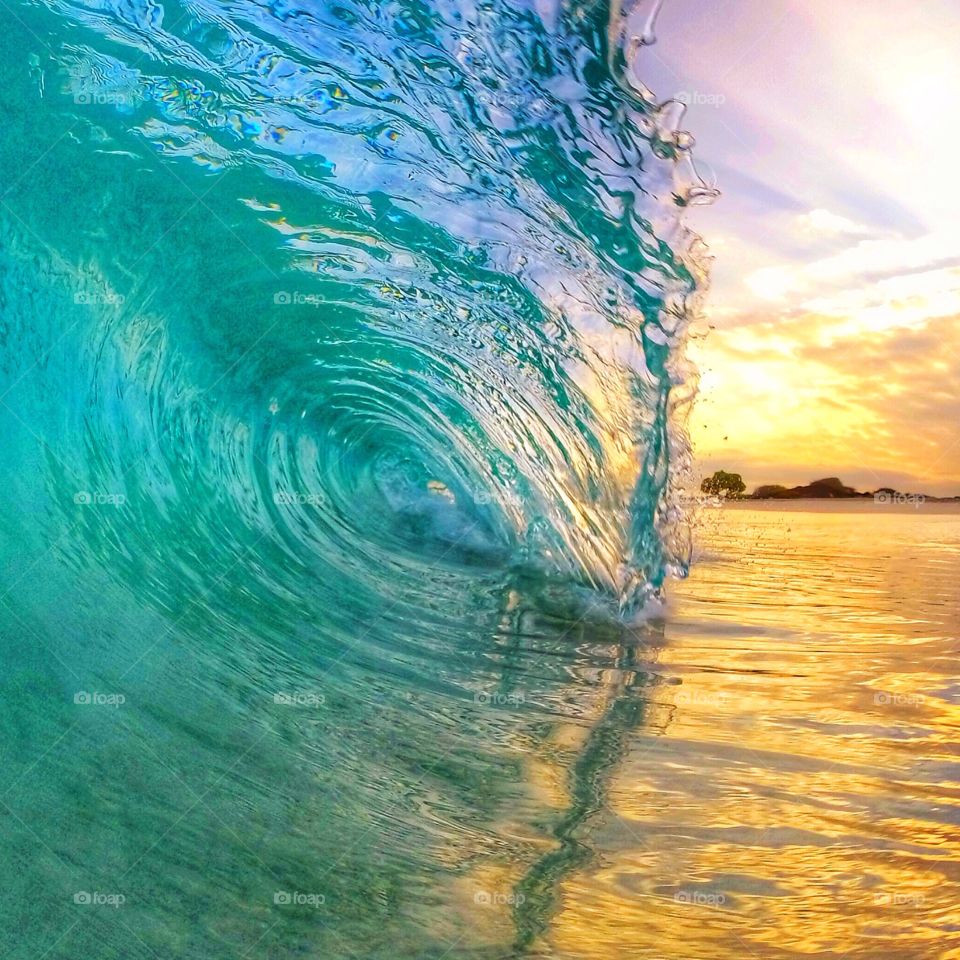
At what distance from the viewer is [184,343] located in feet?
19.4

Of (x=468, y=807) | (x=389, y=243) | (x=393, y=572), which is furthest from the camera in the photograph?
(x=393, y=572)

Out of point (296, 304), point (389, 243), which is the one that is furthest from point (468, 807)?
point (296, 304)

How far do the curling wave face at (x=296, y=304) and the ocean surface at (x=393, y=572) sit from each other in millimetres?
23

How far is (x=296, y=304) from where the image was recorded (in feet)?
22.8

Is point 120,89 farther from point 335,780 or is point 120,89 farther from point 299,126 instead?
point 335,780

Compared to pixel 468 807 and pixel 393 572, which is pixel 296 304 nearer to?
pixel 393 572

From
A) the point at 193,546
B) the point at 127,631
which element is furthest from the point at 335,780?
the point at 193,546

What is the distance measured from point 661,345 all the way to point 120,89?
123 inches

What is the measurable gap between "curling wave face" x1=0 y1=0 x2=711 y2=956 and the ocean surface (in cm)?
2

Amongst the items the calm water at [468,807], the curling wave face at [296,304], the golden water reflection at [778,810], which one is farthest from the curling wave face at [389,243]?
the calm water at [468,807]

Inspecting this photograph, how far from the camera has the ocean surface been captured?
2.16m

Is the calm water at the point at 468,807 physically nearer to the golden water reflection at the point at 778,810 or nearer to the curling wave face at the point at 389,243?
the golden water reflection at the point at 778,810

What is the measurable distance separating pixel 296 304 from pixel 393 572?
2093 millimetres

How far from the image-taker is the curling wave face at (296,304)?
3.78m
